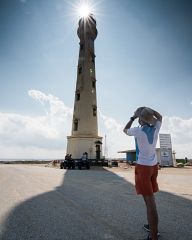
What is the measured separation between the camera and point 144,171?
309cm

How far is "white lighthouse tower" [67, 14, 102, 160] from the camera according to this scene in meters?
33.0

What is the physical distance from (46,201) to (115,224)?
8.82 feet

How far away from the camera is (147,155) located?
3188mm

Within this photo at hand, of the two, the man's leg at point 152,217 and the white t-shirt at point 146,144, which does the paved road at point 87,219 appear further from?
the white t-shirt at point 146,144

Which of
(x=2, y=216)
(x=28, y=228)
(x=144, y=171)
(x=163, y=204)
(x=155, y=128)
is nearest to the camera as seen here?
(x=144, y=171)

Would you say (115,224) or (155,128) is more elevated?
(155,128)

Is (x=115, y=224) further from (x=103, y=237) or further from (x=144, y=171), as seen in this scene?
(x=144, y=171)

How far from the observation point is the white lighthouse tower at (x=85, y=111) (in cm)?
3303

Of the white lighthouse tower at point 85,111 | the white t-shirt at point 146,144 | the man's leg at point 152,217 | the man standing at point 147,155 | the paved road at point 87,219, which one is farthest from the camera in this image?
the white lighthouse tower at point 85,111

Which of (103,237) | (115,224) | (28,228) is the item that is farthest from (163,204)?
(28,228)

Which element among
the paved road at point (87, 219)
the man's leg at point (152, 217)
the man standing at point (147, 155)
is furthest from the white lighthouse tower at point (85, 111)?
the man's leg at point (152, 217)

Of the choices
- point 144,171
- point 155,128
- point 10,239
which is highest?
point 155,128

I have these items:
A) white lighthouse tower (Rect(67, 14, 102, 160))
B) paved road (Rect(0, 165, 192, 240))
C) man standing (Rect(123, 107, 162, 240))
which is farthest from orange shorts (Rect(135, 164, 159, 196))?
white lighthouse tower (Rect(67, 14, 102, 160))

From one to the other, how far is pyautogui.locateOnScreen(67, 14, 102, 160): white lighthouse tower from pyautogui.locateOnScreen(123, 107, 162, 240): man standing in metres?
29.7
